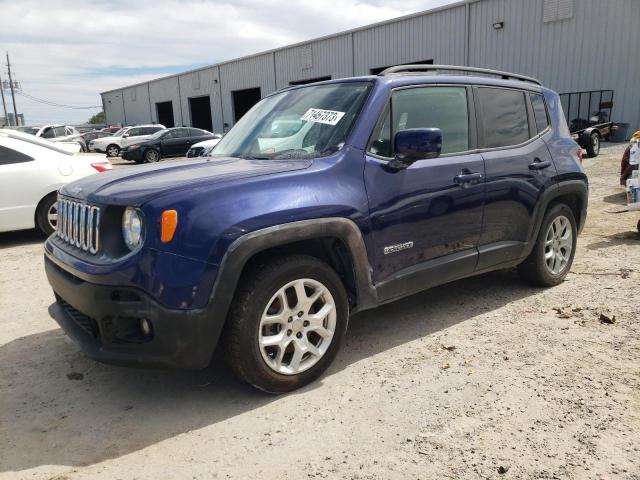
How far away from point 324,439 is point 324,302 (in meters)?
0.80

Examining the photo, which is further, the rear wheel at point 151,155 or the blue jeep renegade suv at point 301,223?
the rear wheel at point 151,155

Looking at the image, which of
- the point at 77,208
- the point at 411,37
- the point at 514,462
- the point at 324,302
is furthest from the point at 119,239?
the point at 411,37

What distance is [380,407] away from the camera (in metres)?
2.84

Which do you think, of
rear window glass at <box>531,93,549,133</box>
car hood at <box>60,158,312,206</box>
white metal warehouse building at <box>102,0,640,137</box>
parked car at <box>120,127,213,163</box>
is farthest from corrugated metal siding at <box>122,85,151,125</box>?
car hood at <box>60,158,312,206</box>

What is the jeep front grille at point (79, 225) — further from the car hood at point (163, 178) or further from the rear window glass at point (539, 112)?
the rear window glass at point (539, 112)

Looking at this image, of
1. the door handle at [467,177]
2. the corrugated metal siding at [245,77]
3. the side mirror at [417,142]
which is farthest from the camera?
the corrugated metal siding at [245,77]

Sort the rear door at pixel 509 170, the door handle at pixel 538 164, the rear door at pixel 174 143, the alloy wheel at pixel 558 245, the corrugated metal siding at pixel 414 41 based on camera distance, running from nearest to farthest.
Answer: the rear door at pixel 509 170
the door handle at pixel 538 164
the alloy wheel at pixel 558 245
the rear door at pixel 174 143
the corrugated metal siding at pixel 414 41

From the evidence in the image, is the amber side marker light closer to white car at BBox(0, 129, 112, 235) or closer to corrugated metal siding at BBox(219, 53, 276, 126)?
white car at BBox(0, 129, 112, 235)

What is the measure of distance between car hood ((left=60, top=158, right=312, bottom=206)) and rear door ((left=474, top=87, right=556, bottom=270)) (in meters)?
1.59

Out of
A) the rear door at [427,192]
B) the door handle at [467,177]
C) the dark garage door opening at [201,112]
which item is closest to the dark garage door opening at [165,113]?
the dark garage door opening at [201,112]

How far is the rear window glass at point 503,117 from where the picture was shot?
13.3 feet

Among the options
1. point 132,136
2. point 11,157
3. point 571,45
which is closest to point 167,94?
point 132,136

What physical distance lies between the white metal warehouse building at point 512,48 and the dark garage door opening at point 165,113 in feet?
52.4

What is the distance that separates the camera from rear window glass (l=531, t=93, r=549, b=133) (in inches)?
177
